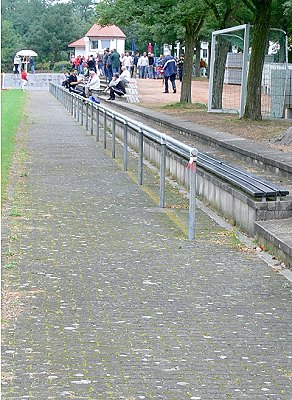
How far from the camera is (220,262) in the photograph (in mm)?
9234

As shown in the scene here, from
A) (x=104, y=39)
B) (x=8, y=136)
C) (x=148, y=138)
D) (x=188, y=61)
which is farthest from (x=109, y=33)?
(x=148, y=138)

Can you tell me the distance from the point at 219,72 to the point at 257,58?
6065 millimetres

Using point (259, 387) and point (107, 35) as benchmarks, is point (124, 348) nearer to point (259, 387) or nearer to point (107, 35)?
point (259, 387)

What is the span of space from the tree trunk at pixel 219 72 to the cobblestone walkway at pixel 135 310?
1655 centimetres

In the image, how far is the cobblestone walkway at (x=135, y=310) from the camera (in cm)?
571

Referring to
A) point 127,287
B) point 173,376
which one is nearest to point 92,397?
point 173,376

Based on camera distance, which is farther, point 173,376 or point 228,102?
point 228,102

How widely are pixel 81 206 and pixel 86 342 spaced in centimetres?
634

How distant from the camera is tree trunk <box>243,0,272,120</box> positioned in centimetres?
2297

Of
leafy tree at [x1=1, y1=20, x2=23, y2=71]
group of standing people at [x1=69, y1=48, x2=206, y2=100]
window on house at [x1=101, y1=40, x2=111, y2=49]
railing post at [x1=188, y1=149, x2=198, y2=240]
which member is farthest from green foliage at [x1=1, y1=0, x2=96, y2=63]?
railing post at [x1=188, y1=149, x2=198, y2=240]

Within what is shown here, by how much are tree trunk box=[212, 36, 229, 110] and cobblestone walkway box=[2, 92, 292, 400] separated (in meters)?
16.6

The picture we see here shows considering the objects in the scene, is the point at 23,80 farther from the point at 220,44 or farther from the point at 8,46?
the point at 220,44

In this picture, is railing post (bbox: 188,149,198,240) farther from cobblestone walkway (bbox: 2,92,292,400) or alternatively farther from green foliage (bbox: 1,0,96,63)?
green foliage (bbox: 1,0,96,63)

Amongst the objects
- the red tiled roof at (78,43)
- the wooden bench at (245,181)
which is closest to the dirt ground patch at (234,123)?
the wooden bench at (245,181)
